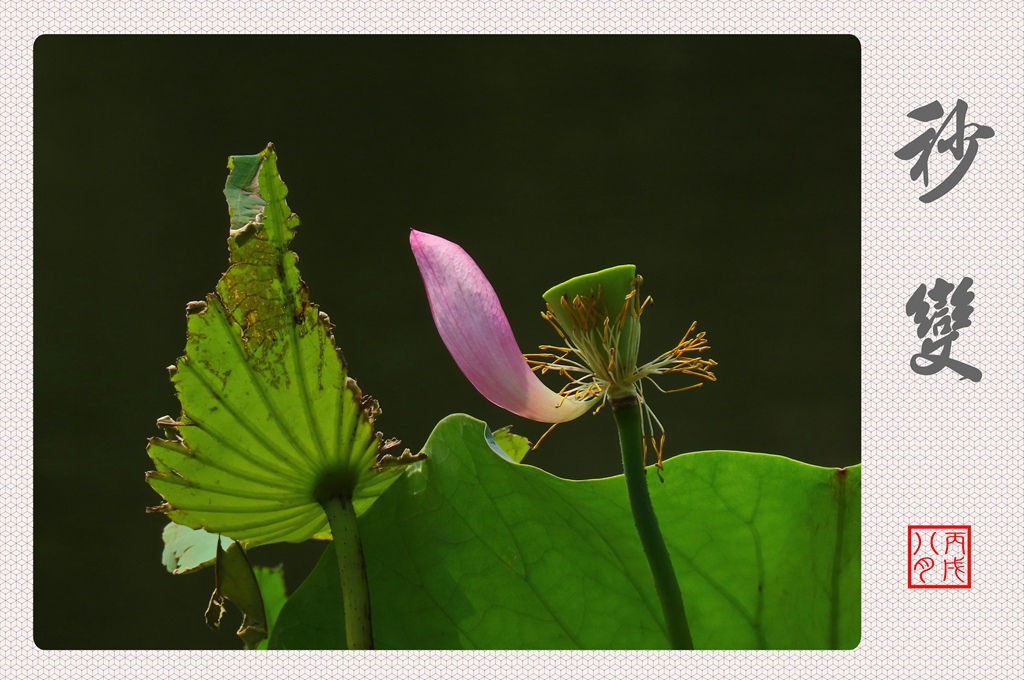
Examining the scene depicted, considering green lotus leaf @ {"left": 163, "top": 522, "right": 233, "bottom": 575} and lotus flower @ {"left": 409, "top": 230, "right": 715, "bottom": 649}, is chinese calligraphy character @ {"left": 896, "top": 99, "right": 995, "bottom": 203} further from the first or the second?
green lotus leaf @ {"left": 163, "top": 522, "right": 233, "bottom": 575}

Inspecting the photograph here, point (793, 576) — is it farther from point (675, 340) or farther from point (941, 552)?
point (675, 340)

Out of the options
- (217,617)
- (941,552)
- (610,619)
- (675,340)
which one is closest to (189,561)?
(217,617)

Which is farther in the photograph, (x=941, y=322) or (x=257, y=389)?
(x=941, y=322)

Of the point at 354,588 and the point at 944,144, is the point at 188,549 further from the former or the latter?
the point at 944,144

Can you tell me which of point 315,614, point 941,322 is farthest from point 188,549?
point 941,322

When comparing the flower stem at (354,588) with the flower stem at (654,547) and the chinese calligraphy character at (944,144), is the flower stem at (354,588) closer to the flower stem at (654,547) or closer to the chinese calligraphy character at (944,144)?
the flower stem at (654,547)

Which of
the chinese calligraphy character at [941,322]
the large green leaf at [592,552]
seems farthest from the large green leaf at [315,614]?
the chinese calligraphy character at [941,322]
